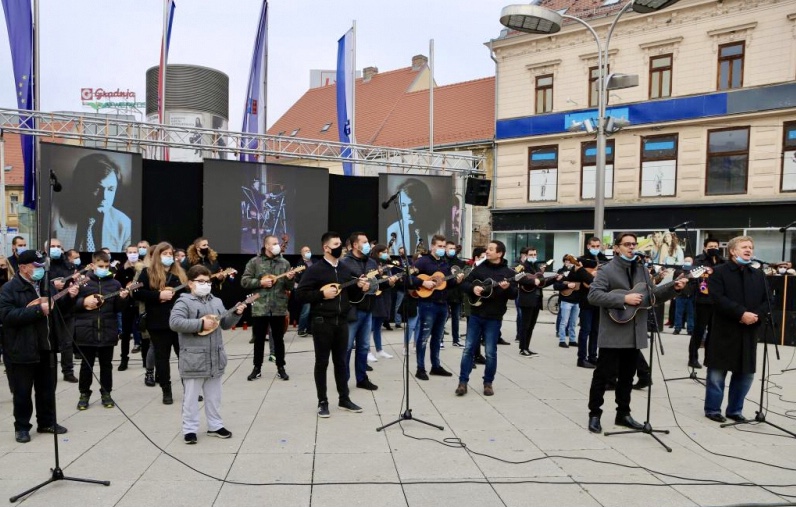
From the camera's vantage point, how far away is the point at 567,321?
11133 millimetres

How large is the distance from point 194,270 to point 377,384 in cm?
334

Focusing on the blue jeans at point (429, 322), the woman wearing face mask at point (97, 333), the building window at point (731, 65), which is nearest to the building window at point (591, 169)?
the building window at point (731, 65)

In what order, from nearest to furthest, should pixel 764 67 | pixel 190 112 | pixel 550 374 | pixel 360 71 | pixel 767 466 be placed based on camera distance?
pixel 767 466, pixel 550 374, pixel 764 67, pixel 190 112, pixel 360 71

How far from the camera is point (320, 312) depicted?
20.1ft

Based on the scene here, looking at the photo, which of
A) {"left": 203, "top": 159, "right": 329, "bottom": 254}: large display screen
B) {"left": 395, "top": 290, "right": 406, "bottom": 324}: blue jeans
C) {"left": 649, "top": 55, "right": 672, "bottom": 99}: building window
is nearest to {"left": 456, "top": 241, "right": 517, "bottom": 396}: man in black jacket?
{"left": 395, "top": 290, "right": 406, "bottom": 324}: blue jeans

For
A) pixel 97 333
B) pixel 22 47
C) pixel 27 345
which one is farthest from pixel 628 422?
pixel 22 47

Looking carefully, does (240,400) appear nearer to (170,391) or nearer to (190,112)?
(170,391)

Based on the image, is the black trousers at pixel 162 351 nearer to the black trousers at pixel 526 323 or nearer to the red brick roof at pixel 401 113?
the black trousers at pixel 526 323

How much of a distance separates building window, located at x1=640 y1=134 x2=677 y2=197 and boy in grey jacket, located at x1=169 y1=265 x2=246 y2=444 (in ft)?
68.8

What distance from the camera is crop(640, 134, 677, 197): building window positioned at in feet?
72.9

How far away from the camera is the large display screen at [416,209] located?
653 inches

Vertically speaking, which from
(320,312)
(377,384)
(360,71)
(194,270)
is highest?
(360,71)

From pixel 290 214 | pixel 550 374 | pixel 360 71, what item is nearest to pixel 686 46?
pixel 290 214

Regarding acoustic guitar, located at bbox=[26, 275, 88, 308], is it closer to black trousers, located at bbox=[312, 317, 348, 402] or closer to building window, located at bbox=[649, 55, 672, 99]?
black trousers, located at bbox=[312, 317, 348, 402]
